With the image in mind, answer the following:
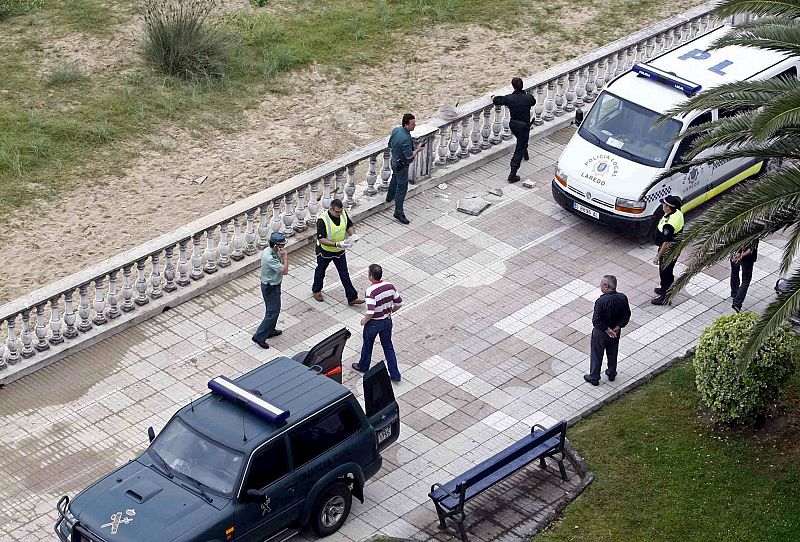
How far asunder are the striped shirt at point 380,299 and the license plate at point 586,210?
4.79 m

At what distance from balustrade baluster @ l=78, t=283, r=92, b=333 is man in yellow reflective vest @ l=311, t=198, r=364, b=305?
3.03 metres

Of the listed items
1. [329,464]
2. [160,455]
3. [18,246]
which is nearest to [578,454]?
[329,464]

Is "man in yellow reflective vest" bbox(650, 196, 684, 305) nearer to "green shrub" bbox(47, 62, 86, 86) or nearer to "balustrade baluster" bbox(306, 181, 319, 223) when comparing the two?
"balustrade baluster" bbox(306, 181, 319, 223)

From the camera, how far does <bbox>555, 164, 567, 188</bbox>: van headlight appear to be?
20.8m

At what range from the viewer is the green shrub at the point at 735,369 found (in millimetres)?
15789

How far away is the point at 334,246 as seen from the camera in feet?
60.5

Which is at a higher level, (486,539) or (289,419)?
(289,419)

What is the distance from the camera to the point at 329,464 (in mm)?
14352

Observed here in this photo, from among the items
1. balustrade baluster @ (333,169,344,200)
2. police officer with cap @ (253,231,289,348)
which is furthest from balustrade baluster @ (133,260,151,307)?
balustrade baluster @ (333,169,344,200)

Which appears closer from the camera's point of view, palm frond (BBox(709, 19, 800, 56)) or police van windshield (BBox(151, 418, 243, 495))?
police van windshield (BBox(151, 418, 243, 495))

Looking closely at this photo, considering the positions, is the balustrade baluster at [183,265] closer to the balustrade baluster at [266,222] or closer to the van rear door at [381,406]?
the balustrade baluster at [266,222]

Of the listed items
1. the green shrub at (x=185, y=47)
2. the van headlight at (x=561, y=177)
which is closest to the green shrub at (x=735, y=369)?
the van headlight at (x=561, y=177)

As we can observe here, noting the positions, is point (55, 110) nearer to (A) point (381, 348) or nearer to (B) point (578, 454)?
(A) point (381, 348)

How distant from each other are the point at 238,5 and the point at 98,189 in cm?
801
